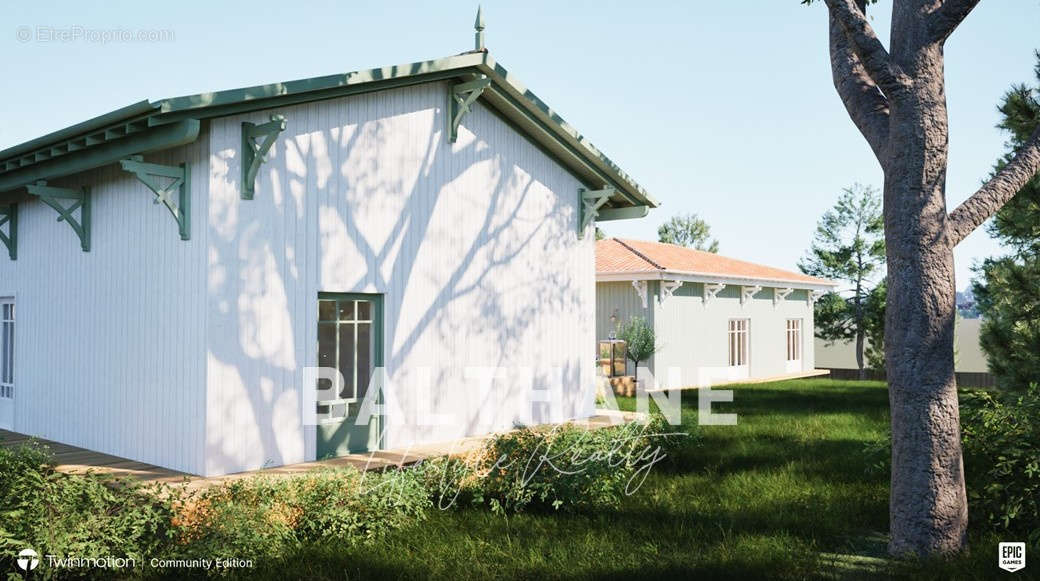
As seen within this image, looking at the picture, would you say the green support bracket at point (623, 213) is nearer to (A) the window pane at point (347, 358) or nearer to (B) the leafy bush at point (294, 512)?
(A) the window pane at point (347, 358)

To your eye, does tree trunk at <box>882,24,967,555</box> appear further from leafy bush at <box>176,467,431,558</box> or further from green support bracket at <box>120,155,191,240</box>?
green support bracket at <box>120,155,191,240</box>

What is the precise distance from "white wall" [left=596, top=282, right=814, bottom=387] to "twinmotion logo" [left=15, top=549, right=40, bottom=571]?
15.5m

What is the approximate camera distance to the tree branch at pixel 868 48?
19.2ft

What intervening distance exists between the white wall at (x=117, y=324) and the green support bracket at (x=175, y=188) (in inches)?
3.5

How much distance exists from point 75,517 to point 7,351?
23.5 feet

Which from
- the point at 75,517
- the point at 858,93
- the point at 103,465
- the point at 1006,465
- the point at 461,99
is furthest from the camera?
the point at 461,99

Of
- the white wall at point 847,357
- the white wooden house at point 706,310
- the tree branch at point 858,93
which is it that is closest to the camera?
the tree branch at point 858,93

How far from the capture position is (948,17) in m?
5.90

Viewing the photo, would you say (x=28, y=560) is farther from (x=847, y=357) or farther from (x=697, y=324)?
(x=847, y=357)

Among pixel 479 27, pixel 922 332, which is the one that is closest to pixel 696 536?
pixel 922 332

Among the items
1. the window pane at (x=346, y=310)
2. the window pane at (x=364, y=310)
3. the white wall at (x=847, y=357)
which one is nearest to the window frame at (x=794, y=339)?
the white wall at (x=847, y=357)

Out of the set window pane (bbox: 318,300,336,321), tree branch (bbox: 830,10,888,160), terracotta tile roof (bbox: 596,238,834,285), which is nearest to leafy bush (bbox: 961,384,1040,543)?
tree branch (bbox: 830,10,888,160)

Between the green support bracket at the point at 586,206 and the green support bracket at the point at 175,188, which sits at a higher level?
the green support bracket at the point at 586,206

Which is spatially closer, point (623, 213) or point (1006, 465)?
point (1006, 465)
